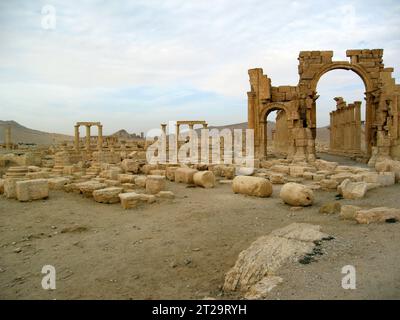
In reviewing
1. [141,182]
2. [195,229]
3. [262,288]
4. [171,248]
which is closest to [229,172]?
[141,182]

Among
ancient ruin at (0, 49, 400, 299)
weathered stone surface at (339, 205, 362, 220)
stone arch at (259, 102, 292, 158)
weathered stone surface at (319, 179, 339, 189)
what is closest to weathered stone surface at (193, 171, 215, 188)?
ancient ruin at (0, 49, 400, 299)

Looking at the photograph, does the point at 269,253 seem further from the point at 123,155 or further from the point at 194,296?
the point at 123,155

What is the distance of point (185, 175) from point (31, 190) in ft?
17.3

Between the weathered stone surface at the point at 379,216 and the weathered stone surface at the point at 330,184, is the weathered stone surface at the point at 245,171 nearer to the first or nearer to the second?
the weathered stone surface at the point at 330,184

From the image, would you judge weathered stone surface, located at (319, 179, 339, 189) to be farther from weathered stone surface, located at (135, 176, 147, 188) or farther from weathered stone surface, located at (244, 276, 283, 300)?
weathered stone surface, located at (244, 276, 283, 300)

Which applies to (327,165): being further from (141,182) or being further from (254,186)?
(141,182)

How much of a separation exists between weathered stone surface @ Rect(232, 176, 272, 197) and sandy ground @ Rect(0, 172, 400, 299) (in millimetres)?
459

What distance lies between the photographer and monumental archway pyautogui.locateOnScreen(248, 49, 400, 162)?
18203mm

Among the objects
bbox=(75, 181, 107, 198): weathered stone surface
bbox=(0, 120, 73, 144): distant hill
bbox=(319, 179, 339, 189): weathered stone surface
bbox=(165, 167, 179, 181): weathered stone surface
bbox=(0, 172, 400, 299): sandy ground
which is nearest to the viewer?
bbox=(0, 172, 400, 299): sandy ground

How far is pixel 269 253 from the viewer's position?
14.0 feet

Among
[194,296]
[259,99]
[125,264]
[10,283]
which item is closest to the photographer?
[194,296]

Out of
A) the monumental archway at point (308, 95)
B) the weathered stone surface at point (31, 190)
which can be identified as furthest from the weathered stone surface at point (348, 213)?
the monumental archway at point (308, 95)
